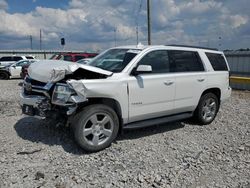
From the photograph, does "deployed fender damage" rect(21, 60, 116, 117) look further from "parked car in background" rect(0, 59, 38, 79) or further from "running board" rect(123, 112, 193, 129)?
"parked car in background" rect(0, 59, 38, 79)

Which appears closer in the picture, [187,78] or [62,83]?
[62,83]

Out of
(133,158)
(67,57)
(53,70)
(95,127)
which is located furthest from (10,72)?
(133,158)

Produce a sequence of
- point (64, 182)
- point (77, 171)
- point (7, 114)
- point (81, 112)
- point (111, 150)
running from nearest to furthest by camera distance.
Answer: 1. point (64, 182)
2. point (77, 171)
3. point (81, 112)
4. point (111, 150)
5. point (7, 114)

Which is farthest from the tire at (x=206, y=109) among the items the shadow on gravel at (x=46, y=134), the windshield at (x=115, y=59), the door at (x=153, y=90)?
the shadow on gravel at (x=46, y=134)

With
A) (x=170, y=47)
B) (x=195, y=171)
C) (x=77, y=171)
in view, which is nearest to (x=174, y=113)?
(x=170, y=47)

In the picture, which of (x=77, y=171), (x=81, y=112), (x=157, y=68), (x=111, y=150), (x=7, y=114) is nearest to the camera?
(x=77, y=171)

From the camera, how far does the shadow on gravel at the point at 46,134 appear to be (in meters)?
4.83

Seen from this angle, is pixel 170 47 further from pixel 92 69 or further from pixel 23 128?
pixel 23 128

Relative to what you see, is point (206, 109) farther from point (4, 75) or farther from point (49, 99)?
point (4, 75)

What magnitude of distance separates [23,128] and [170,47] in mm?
3593

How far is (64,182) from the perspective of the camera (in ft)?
11.9

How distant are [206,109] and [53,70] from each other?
3779 millimetres

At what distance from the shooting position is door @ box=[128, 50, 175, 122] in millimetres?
4934

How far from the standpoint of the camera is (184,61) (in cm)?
589
